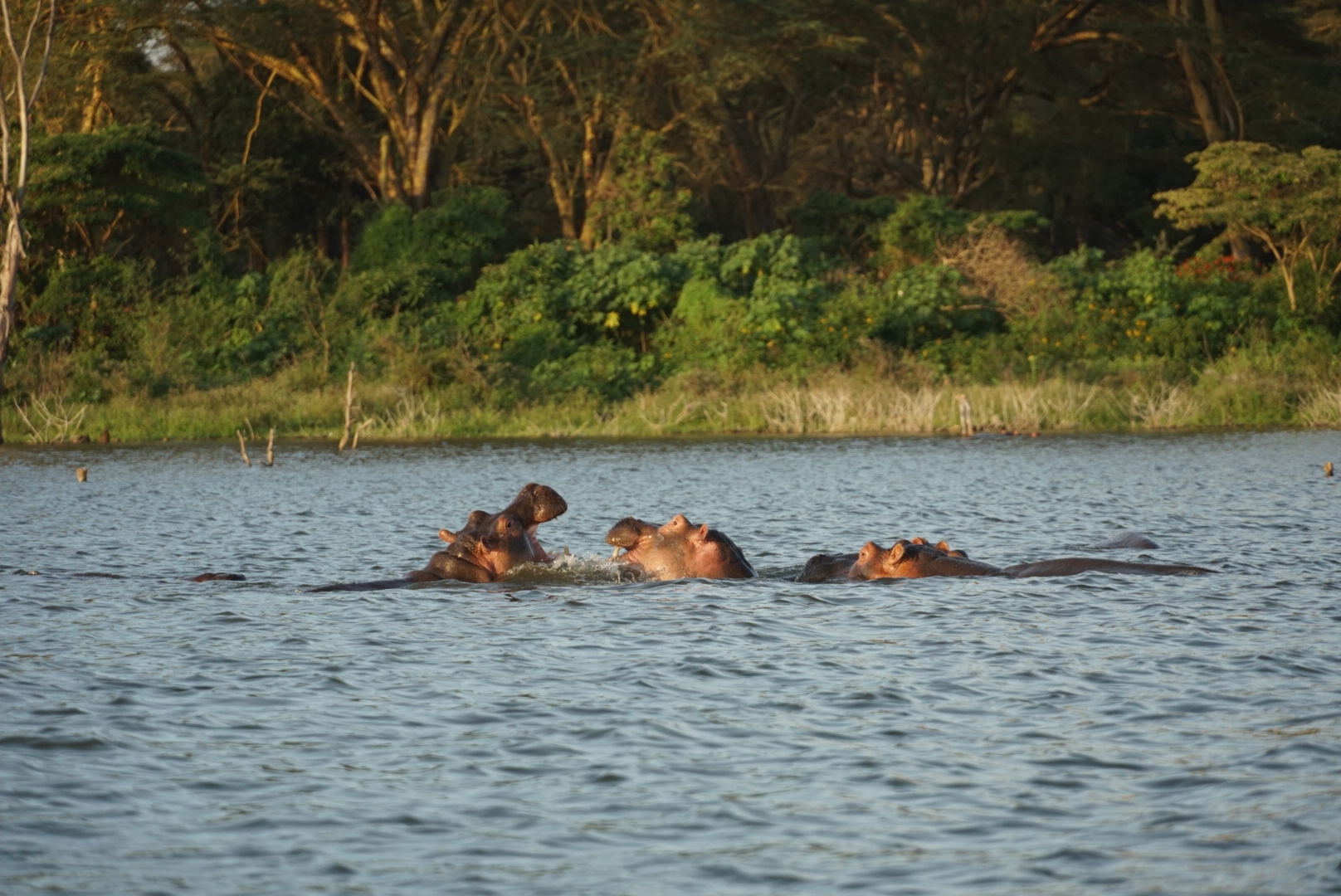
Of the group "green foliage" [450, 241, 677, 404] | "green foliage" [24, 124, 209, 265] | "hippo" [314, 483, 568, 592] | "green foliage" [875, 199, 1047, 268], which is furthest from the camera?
"green foliage" [875, 199, 1047, 268]

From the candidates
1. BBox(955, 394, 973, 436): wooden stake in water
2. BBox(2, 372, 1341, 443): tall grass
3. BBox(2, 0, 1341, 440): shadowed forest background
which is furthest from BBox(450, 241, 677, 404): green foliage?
BBox(955, 394, 973, 436): wooden stake in water

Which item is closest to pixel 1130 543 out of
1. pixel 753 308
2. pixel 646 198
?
pixel 753 308

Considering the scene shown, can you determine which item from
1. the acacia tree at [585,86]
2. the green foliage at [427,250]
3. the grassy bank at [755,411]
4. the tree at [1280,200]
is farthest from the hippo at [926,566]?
the green foliage at [427,250]

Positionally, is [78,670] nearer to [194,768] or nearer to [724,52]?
[194,768]

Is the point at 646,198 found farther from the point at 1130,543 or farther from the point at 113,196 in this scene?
the point at 1130,543

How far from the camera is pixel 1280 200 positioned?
37.5 metres

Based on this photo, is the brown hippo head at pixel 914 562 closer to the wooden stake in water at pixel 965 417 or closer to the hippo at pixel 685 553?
the hippo at pixel 685 553

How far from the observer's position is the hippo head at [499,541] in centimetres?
1059

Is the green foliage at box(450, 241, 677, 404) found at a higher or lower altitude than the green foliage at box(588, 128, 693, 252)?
lower

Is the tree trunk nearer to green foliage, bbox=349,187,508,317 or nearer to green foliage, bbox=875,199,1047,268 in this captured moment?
green foliage, bbox=349,187,508,317

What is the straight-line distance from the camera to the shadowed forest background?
118ft

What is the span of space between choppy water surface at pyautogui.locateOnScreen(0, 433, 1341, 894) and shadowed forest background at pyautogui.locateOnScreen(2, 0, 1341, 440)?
20.8m

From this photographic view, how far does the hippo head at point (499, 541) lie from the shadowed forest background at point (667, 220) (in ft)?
73.0

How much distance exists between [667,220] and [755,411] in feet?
32.7
